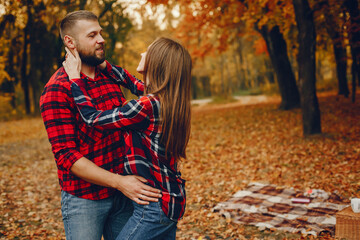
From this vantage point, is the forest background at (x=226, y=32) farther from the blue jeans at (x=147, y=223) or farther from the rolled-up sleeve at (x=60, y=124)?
the blue jeans at (x=147, y=223)

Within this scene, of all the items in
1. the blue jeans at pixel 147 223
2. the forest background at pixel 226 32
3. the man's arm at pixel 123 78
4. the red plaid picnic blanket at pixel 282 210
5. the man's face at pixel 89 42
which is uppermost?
the forest background at pixel 226 32

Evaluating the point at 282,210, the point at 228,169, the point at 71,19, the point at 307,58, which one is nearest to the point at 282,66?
the point at 307,58

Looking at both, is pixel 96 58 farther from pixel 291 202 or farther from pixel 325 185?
pixel 325 185

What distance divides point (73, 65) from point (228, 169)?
6.41m

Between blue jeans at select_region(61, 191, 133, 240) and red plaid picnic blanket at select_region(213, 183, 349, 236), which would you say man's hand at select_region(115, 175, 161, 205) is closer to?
blue jeans at select_region(61, 191, 133, 240)

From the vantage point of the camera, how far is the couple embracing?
2025 mm

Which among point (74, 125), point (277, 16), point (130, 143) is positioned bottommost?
point (130, 143)

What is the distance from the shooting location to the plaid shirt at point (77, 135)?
208cm

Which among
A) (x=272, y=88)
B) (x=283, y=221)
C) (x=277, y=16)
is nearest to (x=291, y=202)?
(x=283, y=221)

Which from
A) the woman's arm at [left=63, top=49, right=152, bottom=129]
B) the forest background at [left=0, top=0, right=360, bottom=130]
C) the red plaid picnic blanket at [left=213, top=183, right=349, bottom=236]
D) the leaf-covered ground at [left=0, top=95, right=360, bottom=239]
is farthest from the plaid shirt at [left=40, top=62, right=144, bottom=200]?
the red plaid picnic blanket at [left=213, top=183, right=349, bottom=236]

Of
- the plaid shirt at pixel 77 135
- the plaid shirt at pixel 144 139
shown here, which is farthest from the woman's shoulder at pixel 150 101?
the plaid shirt at pixel 77 135

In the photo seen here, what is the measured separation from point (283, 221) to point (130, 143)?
3766 mm

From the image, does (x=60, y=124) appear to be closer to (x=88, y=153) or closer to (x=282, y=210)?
(x=88, y=153)

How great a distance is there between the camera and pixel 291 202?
570 centimetres
